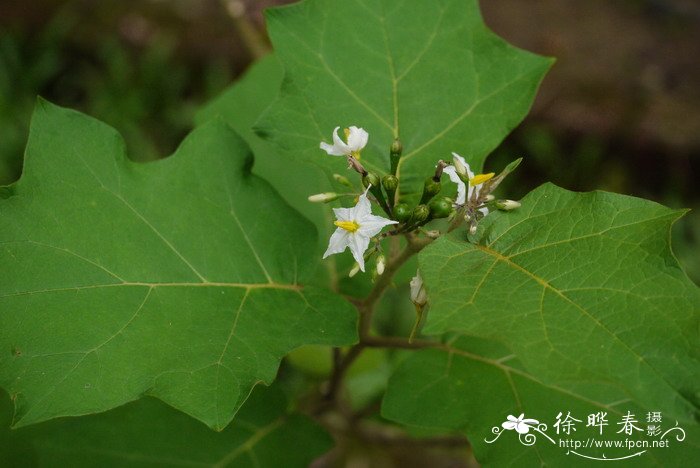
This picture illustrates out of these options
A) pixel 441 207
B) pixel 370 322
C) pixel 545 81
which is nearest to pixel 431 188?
pixel 441 207

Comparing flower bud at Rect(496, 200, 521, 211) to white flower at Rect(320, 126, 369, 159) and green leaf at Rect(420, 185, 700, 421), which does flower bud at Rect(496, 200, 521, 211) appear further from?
white flower at Rect(320, 126, 369, 159)

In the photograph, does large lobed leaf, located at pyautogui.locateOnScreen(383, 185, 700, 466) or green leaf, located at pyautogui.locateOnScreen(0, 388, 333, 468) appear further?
green leaf, located at pyautogui.locateOnScreen(0, 388, 333, 468)

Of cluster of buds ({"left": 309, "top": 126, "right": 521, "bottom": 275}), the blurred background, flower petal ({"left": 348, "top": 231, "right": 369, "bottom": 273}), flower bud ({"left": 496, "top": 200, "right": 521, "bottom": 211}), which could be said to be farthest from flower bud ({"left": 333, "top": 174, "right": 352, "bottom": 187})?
the blurred background

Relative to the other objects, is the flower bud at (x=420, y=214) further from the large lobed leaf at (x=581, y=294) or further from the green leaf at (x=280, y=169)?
the green leaf at (x=280, y=169)

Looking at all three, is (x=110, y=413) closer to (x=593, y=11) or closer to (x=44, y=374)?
(x=44, y=374)

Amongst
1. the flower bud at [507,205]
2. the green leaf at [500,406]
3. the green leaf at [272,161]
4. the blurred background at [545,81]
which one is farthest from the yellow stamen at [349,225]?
the blurred background at [545,81]
